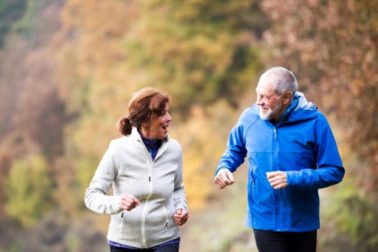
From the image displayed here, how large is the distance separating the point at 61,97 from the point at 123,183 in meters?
29.4

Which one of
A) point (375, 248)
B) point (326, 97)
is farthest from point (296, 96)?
point (326, 97)

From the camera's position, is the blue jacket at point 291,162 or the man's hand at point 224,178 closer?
the blue jacket at point 291,162

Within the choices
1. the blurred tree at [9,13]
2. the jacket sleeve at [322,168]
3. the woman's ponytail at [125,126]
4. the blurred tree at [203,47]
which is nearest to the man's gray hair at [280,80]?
the jacket sleeve at [322,168]

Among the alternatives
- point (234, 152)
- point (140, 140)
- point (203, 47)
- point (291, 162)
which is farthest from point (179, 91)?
point (291, 162)

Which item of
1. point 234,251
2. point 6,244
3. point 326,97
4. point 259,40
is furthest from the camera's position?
point 6,244

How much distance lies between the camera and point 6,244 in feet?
98.7

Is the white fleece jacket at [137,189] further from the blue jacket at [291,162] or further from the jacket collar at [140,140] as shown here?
the blue jacket at [291,162]

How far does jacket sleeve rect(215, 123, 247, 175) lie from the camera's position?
5250 mm

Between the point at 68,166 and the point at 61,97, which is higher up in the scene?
the point at 61,97

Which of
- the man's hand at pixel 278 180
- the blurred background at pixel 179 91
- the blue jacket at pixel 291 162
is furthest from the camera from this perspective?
the blurred background at pixel 179 91

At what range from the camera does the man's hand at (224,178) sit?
200 inches

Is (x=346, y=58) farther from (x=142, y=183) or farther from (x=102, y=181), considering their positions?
(x=102, y=181)

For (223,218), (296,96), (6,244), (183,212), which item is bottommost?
(6,244)

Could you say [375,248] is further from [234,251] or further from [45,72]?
[45,72]
